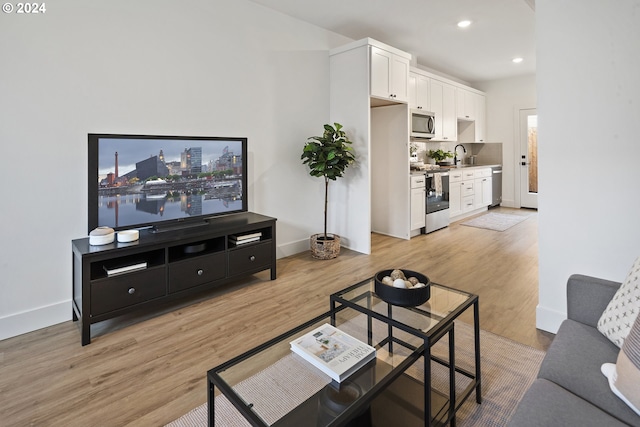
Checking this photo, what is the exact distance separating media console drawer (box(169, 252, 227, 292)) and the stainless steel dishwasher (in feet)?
19.9

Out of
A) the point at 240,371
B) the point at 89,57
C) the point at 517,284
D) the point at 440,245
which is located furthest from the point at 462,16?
the point at 240,371

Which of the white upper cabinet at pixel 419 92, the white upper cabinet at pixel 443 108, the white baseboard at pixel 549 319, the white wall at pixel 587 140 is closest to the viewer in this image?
the white wall at pixel 587 140

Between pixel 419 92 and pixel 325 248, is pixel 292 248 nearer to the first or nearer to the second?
pixel 325 248

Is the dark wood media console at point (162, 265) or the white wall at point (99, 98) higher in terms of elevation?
the white wall at point (99, 98)

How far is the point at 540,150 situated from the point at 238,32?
2.86 meters

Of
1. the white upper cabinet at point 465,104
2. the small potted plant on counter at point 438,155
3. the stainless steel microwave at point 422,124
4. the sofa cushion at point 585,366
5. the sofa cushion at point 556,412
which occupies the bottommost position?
the sofa cushion at point 556,412

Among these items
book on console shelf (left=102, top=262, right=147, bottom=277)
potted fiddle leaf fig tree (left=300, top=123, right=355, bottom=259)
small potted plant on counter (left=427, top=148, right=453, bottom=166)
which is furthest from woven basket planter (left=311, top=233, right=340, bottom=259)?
small potted plant on counter (left=427, top=148, right=453, bottom=166)

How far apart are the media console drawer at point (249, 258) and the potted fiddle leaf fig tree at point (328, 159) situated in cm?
83

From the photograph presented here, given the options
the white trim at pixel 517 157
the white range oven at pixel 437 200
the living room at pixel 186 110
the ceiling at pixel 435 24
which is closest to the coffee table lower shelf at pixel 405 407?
the living room at pixel 186 110

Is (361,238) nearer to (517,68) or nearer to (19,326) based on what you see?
(19,326)

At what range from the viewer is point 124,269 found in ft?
7.50

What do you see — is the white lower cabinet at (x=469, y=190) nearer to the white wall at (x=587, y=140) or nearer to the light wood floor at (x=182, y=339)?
the light wood floor at (x=182, y=339)

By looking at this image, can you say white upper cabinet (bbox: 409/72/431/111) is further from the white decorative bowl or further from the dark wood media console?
the white decorative bowl

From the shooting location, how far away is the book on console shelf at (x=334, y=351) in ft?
3.92
